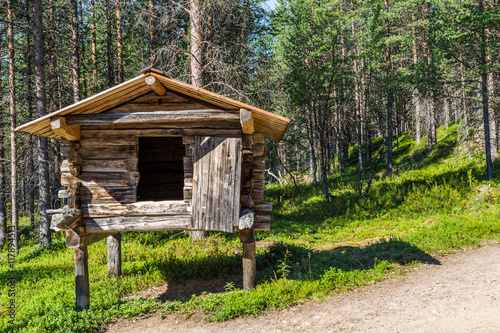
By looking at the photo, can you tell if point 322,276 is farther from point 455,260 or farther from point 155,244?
point 155,244

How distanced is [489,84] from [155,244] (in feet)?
64.9

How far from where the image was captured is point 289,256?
8.48 metres

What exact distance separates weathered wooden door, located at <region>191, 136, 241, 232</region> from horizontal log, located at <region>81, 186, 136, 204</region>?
1.37m

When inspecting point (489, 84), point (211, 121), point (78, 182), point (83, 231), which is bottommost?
point (83, 231)

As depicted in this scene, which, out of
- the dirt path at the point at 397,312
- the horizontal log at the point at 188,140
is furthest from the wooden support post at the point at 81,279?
the horizontal log at the point at 188,140

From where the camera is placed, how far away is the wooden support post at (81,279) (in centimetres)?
659

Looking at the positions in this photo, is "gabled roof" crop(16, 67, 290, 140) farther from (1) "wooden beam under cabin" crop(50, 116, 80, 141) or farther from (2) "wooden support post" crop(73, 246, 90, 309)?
(2) "wooden support post" crop(73, 246, 90, 309)

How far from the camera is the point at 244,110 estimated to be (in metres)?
5.96

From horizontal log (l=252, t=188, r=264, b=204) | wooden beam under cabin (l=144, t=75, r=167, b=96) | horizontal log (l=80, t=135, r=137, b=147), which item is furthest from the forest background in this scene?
horizontal log (l=80, t=135, r=137, b=147)

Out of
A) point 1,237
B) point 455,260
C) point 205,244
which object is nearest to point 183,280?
point 205,244

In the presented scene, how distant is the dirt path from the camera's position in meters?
5.16

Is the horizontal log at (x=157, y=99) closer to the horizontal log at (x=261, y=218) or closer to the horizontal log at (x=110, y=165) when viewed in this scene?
the horizontal log at (x=110, y=165)

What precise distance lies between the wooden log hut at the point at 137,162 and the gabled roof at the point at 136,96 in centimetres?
2

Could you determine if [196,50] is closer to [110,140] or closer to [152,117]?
[152,117]
